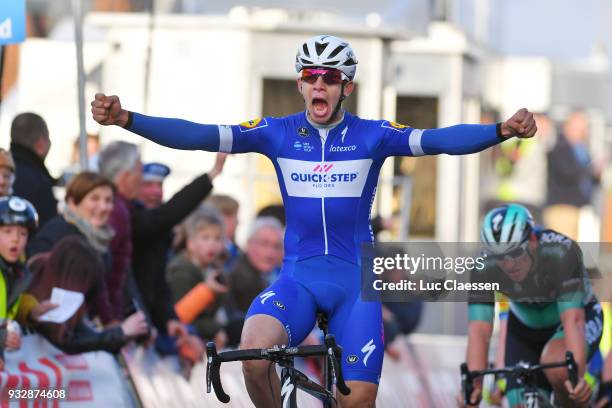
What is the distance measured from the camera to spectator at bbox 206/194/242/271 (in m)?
12.0

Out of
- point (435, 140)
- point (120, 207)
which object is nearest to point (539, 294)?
point (435, 140)

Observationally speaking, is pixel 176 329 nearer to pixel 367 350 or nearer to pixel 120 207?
pixel 120 207

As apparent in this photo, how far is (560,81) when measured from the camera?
23109 millimetres

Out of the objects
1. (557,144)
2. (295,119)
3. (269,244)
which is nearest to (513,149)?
(557,144)

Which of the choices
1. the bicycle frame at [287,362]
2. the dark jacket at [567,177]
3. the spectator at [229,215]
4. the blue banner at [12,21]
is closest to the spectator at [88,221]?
the blue banner at [12,21]

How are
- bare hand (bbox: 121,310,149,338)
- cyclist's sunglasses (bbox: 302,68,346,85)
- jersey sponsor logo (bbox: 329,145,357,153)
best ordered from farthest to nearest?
1. bare hand (bbox: 121,310,149,338)
2. jersey sponsor logo (bbox: 329,145,357,153)
3. cyclist's sunglasses (bbox: 302,68,346,85)

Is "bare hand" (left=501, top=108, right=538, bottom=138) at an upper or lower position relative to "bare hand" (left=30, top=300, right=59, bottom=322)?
upper

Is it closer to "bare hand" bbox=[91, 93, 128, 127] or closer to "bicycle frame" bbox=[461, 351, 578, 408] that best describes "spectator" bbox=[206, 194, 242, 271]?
"bicycle frame" bbox=[461, 351, 578, 408]

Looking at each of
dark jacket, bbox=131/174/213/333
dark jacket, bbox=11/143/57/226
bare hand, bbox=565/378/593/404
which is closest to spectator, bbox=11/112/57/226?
dark jacket, bbox=11/143/57/226

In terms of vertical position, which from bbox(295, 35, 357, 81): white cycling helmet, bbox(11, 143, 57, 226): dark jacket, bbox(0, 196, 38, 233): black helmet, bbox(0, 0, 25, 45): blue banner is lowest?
bbox(0, 196, 38, 233): black helmet

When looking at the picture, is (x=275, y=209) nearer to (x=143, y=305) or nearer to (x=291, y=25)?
(x=291, y=25)

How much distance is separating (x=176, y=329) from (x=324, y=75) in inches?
130

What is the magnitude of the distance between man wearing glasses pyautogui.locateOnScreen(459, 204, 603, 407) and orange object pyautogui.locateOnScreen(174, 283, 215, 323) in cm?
238

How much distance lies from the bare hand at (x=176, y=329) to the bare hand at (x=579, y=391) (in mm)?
2677
